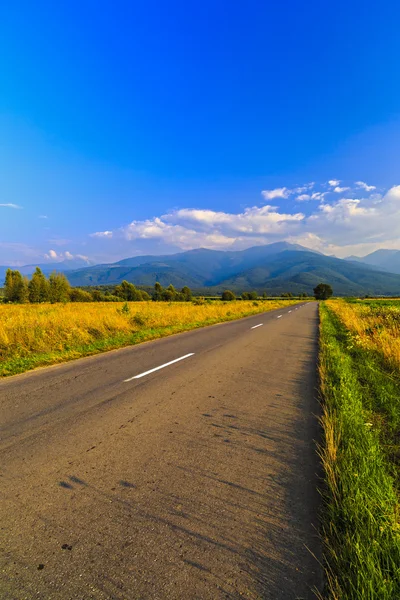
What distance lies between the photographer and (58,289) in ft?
197

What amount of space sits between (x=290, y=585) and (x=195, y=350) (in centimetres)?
746

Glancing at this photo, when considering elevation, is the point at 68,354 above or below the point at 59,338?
below

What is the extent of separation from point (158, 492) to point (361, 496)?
67.7 inches

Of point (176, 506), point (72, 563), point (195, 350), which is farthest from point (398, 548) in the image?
point (195, 350)

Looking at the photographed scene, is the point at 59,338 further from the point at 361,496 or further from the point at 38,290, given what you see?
the point at 38,290

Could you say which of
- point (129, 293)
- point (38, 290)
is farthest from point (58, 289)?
point (129, 293)

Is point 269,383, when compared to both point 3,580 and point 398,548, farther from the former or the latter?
point 3,580

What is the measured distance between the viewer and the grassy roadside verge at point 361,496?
5.27 ft

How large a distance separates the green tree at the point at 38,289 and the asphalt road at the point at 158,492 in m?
59.2

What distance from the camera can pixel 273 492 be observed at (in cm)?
256

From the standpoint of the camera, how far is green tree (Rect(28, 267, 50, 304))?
2222 inches

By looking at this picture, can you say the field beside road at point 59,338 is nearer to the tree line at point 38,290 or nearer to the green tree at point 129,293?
the tree line at point 38,290

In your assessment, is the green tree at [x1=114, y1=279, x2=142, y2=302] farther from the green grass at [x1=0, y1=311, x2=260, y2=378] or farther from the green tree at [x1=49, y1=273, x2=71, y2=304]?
the green grass at [x1=0, y1=311, x2=260, y2=378]

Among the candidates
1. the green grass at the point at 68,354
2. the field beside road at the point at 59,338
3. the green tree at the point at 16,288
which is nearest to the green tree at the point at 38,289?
Answer: the green tree at the point at 16,288
